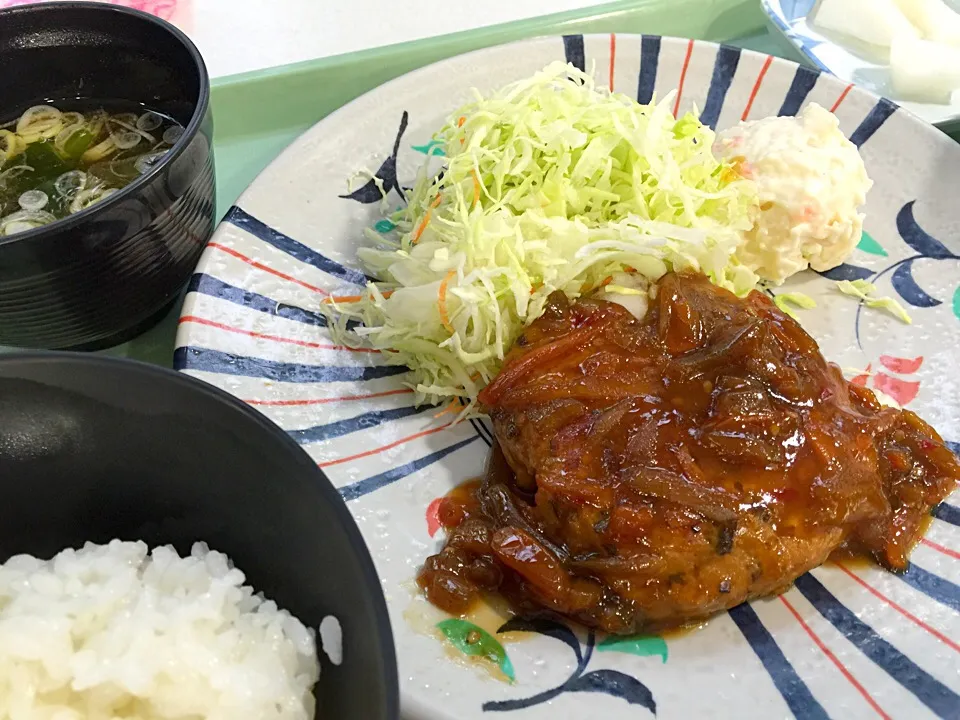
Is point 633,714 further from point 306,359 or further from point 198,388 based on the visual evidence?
point 306,359

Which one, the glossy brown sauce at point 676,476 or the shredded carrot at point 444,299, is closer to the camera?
the glossy brown sauce at point 676,476

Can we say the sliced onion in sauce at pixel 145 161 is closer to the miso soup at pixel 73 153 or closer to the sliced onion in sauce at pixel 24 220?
the miso soup at pixel 73 153

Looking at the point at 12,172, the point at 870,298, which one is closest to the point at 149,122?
the point at 12,172

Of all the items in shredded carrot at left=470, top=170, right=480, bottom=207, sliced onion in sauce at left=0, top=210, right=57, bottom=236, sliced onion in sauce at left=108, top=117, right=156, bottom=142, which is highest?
shredded carrot at left=470, top=170, right=480, bottom=207

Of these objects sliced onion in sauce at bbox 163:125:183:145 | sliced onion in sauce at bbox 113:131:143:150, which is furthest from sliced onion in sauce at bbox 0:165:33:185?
sliced onion in sauce at bbox 163:125:183:145

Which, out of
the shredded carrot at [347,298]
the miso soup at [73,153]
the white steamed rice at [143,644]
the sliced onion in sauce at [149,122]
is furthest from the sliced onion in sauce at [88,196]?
the white steamed rice at [143,644]

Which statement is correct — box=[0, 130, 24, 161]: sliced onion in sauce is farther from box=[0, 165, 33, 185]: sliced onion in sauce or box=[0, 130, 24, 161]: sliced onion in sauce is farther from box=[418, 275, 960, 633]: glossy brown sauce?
box=[418, 275, 960, 633]: glossy brown sauce

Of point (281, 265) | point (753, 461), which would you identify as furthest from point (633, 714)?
point (281, 265)
